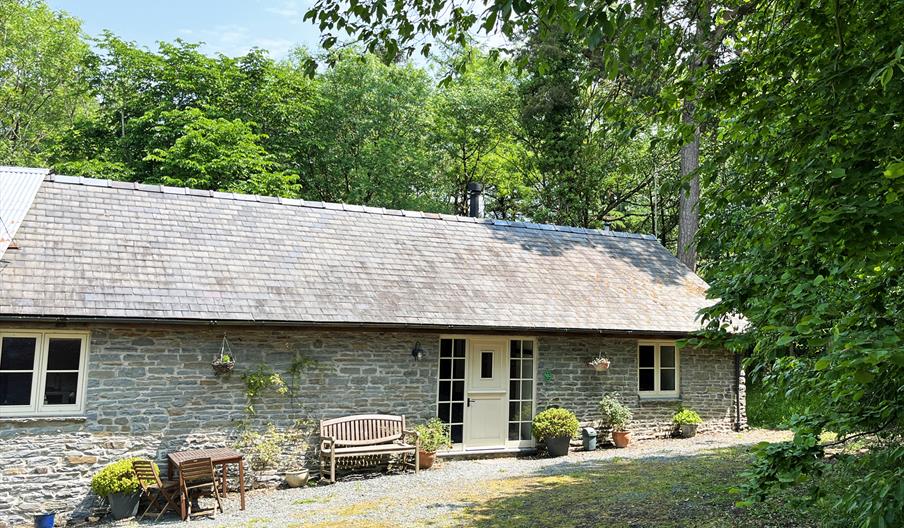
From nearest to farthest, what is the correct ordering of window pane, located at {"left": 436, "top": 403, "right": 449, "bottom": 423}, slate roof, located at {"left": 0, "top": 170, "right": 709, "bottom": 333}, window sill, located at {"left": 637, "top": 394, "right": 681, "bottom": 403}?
slate roof, located at {"left": 0, "top": 170, "right": 709, "bottom": 333} → window pane, located at {"left": 436, "top": 403, "right": 449, "bottom": 423} → window sill, located at {"left": 637, "top": 394, "right": 681, "bottom": 403}

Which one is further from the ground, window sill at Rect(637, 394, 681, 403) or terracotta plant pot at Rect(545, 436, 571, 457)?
window sill at Rect(637, 394, 681, 403)

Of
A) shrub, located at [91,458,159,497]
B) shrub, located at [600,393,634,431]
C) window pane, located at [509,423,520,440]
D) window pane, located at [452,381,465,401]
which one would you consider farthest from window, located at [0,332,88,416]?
shrub, located at [600,393,634,431]

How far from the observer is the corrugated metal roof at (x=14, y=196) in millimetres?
9797

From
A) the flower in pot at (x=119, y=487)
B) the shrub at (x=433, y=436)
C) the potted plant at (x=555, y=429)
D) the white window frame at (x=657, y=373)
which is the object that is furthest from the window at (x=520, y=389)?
the flower in pot at (x=119, y=487)

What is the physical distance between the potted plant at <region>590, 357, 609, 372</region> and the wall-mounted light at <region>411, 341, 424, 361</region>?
3.66 meters

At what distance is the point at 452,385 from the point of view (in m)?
12.3

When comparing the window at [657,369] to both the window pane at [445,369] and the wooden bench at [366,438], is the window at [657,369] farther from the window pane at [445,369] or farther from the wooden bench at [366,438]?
the wooden bench at [366,438]

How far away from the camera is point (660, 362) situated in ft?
46.6

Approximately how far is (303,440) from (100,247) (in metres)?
4.46

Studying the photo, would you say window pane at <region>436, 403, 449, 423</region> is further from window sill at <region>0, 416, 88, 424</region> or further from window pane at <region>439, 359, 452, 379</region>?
window sill at <region>0, 416, 88, 424</region>

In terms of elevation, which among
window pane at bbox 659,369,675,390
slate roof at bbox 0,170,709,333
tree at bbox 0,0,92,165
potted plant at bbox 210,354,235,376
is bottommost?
window pane at bbox 659,369,675,390

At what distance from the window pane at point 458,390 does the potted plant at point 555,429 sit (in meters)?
1.53

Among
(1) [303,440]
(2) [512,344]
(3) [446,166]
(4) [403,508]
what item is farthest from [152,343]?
(3) [446,166]

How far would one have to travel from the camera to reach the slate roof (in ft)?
32.0
